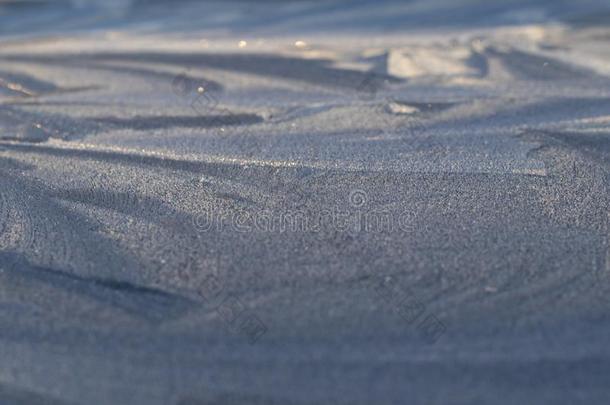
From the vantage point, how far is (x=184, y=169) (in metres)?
2.60

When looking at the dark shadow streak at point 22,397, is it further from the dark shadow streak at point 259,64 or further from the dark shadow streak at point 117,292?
the dark shadow streak at point 259,64

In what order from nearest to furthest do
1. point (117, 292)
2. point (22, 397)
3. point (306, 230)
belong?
1. point (22, 397)
2. point (117, 292)
3. point (306, 230)

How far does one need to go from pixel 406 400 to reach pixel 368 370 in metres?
0.13

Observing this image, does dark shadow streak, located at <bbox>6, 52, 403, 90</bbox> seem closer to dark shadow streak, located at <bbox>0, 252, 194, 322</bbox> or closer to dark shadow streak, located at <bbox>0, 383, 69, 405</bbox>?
dark shadow streak, located at <bbox>0, 252, 194, 322</bbox>

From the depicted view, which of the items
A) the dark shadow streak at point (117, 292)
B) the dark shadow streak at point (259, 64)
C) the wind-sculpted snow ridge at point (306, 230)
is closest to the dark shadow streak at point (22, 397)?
the wind-sculpted snow ridge at point (306, 230)

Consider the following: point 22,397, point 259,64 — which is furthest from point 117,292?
point 259,64

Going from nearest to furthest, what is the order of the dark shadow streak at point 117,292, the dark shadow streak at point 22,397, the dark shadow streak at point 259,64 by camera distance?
the dark shadow streak at point 22,397 < the dark shadow streak at point 117,292 < the dark shadow streak at point 259,64

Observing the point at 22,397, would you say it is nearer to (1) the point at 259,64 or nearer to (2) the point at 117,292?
(2) the point at 117,292

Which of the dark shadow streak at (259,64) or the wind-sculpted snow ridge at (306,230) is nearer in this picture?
the wind-sculpted snow ridge at (306,230)

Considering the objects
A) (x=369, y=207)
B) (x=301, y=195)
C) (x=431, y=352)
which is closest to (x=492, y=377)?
(x=431, y=352)

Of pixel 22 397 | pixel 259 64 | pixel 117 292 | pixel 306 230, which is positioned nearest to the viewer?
pixel 22 397

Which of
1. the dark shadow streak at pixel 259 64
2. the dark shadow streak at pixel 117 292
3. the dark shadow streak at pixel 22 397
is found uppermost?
the dark shadow streak at pixel 259 64

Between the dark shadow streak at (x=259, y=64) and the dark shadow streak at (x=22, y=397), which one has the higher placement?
the dark shadow streak at (x=259, y=64)

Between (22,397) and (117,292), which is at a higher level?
(117,292)
